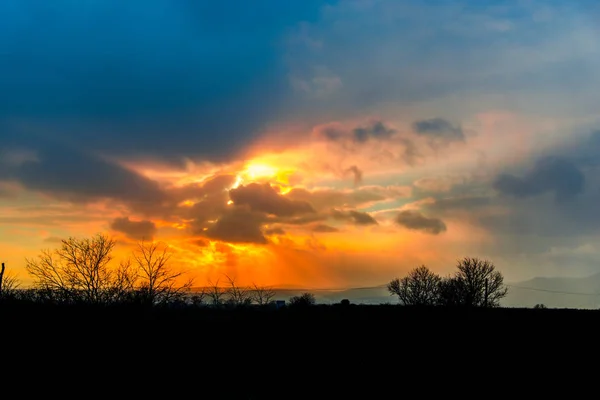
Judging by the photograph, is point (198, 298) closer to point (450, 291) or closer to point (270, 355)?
point (270, 355)

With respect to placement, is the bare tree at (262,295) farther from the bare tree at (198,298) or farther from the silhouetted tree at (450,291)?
the silhouetted tree at (450,291)

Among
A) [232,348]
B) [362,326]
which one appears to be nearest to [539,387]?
[362,326]

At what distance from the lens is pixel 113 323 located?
26641 millimetres

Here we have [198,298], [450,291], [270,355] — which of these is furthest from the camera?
[450,291]

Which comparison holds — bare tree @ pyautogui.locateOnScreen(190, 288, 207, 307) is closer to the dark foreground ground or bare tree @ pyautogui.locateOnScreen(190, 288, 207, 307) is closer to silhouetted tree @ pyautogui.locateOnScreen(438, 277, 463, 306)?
the dark foreground ground

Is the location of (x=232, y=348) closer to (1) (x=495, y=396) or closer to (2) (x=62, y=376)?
(2) (x=62, y=376)

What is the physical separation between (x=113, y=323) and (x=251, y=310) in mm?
11817

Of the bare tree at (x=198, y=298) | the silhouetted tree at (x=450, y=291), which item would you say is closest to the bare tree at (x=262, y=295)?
the bare tree at (x=198, y=298)

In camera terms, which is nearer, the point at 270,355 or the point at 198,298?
the point at 270,355

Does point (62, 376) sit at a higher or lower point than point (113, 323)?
lower

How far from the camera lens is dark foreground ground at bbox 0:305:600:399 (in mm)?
20203

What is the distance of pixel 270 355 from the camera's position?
25422mm

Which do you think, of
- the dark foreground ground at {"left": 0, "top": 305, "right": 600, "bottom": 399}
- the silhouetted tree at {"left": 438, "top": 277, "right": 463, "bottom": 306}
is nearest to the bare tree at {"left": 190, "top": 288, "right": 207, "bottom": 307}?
the dark foreground ground at {"left": 0, "top": 305, "right": 600, "bottom": 399}

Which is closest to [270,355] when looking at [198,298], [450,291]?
[198,298]
